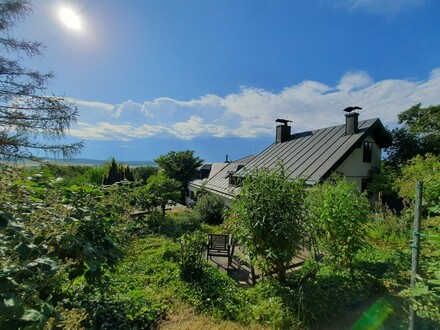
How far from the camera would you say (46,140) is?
511 cm

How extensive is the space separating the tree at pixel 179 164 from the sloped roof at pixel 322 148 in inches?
584

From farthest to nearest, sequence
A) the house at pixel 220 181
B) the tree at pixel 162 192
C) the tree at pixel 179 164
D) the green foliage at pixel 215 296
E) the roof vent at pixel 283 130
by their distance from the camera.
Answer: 1. the tree at pixel 179 164
2. the roof vent at pixel 283 130
3. the house at pixel 220 181
4. the tree at pixel 162 192
5. the green foliage at pixel 215 296

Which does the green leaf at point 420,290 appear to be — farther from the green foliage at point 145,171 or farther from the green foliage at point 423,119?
the green foliage at point 145,171

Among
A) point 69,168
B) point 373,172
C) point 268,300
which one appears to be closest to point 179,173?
point 373,172

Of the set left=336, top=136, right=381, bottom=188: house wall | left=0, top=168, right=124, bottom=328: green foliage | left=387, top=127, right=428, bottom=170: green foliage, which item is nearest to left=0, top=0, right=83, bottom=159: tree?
left=0, top=168, right=124, bottom=328: green foliage

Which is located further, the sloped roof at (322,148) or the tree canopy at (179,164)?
the tree canopy at (179,164)

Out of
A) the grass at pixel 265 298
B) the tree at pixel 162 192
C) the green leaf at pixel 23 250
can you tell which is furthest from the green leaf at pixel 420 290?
the tree at pixel 162 192

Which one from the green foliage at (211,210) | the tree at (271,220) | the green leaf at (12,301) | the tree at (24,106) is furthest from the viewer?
the green foliage at (211,210)

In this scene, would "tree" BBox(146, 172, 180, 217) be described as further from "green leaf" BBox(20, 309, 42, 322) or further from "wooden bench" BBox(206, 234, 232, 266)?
"green leaf" BBox(20, 309, 42, 322)

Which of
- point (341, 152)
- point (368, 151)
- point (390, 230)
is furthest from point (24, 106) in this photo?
point (368, 151)

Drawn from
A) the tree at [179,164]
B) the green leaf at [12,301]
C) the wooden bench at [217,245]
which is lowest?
the wooden bench at [217,245]

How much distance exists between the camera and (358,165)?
40.9ft

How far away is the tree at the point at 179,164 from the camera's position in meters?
28.8

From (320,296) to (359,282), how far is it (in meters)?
0.98
